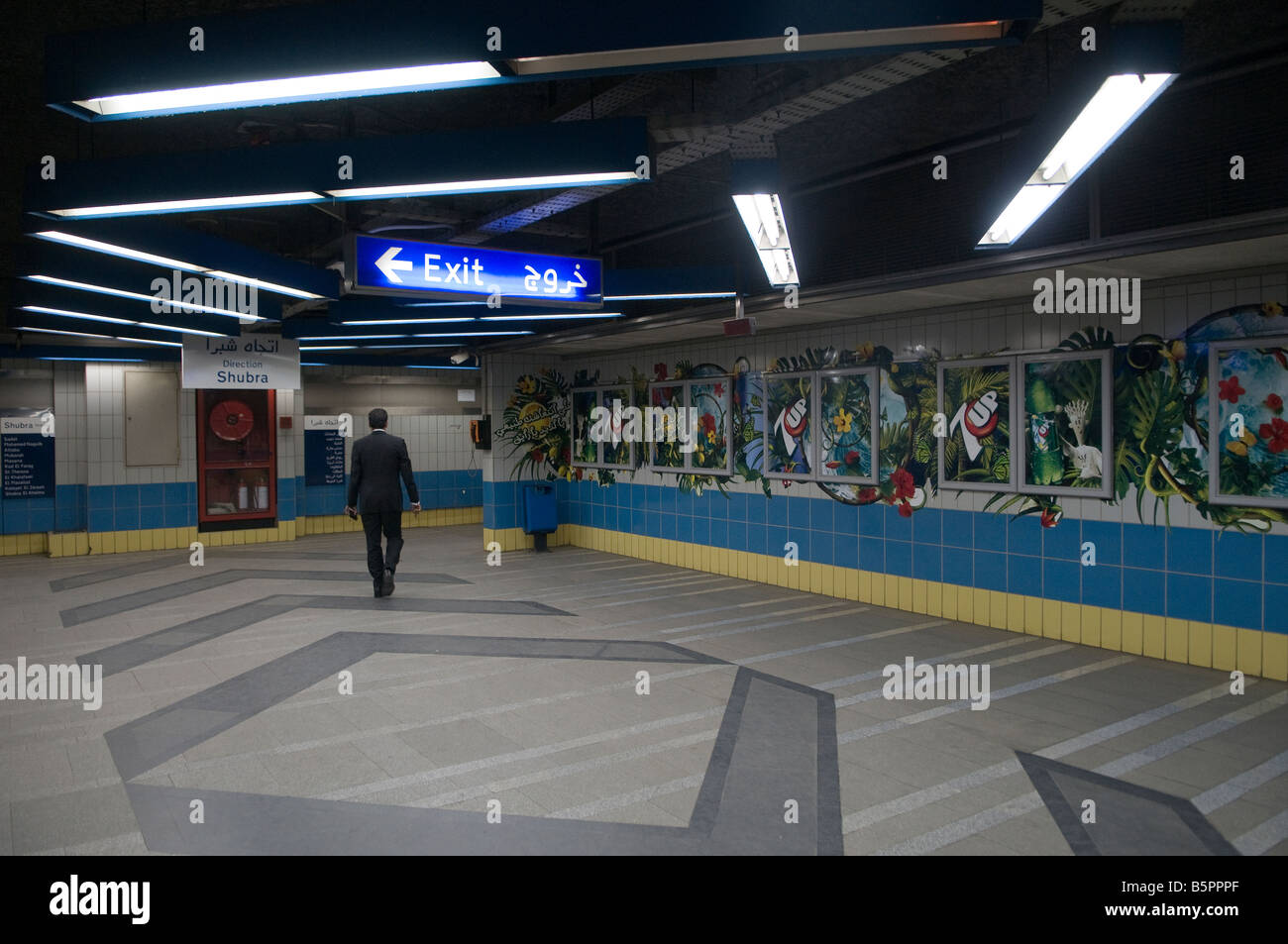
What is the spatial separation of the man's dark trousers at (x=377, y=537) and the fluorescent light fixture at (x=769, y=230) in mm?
4815

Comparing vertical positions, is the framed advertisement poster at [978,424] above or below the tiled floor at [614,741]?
above

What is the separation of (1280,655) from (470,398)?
14.8 m

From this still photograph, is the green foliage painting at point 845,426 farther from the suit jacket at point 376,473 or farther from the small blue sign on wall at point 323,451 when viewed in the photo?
the small blue sign on wall at point 323,451

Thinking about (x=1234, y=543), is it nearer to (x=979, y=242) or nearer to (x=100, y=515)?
(x=979, y=242)

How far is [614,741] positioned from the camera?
16.1ft

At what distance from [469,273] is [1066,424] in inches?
192

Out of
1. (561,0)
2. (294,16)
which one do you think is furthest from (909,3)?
(294,16)

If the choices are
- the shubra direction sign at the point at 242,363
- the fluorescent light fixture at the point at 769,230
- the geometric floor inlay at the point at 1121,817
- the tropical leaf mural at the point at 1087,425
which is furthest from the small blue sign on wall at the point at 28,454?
the geometric floor inlay at the point at 1121,817

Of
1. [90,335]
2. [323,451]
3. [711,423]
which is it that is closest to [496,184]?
[711,423]

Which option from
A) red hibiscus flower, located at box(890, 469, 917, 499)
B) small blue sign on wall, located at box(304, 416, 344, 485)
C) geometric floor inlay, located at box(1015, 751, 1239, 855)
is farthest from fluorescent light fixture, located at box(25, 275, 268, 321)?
geometric floor inlay, located at box(1015, 751, 1239, 855)

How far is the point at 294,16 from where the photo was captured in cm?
300

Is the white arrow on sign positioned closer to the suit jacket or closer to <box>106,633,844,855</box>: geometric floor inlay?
<box>106,633,844,855</box>: geometric floor inlay

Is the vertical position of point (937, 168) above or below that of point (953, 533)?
above

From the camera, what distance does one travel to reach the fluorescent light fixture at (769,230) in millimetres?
5551
